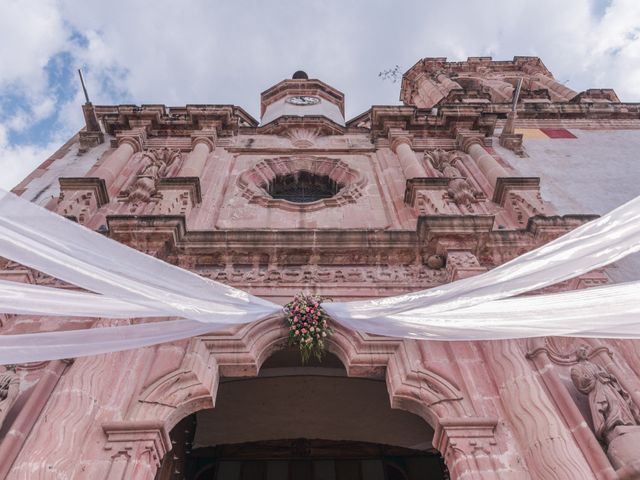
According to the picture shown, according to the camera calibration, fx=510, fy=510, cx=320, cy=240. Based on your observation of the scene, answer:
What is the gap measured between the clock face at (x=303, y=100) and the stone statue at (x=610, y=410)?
1346 cm

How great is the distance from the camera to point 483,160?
37.0 feet

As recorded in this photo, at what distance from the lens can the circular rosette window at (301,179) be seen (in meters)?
11.1

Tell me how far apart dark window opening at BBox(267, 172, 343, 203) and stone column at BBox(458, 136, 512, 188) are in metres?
3.14

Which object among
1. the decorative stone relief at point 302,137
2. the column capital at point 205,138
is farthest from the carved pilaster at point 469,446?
the column capital at point 205,138

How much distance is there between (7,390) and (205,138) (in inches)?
315

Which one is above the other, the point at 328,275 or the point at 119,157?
the point at 119,157

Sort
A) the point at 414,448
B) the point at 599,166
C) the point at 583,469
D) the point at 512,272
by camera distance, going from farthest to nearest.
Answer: the point at 599,166
the point at 414,448
the point at 512,272
the point at 583,469

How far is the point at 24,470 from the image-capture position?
4.45 m

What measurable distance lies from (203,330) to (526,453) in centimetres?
349

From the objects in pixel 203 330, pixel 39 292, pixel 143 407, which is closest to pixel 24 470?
pixel 143 407

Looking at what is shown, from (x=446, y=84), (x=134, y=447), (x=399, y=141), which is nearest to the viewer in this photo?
(x=134, y=447)

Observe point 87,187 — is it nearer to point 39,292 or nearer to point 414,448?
point 39,292

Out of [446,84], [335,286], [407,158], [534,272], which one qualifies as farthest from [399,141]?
[446,84]

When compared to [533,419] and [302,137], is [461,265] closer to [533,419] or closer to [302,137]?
[533,419]
